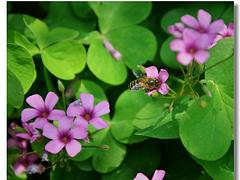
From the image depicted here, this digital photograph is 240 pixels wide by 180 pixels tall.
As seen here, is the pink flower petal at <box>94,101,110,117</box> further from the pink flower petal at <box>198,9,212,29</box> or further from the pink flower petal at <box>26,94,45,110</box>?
the pink flower petal at <box>198,9,212,29</box>

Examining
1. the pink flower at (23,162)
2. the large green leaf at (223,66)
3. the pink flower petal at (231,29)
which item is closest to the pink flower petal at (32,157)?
the pink flower at (23,162)

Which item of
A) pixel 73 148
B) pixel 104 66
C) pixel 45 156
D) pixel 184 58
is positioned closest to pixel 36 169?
pixel 45 156

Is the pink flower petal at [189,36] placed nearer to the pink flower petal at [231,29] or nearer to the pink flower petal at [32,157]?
the pink flower petal at [231,29]

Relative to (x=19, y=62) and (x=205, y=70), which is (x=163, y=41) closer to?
(x=205, y=70)

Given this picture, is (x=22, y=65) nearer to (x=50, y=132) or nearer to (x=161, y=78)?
(x=50, y=132)

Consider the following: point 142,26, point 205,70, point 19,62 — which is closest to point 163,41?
point 142,26
